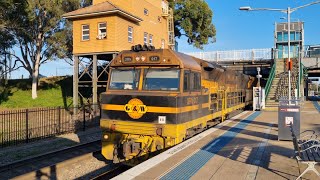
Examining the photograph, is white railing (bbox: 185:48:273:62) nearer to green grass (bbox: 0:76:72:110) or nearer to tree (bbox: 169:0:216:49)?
tree (bbox: 169:0:216:49)

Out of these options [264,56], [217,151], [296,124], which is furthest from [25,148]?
[264,56]

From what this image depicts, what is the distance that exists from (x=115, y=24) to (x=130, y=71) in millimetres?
18144

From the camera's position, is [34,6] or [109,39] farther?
[34,6]

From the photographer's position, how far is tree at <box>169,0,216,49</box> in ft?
164

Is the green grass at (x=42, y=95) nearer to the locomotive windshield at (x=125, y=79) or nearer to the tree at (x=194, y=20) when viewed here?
the tree at (x=194, y=20)

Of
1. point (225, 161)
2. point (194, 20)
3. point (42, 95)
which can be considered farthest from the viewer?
point (194, 20)

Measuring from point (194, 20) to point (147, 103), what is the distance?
43562 millimetres

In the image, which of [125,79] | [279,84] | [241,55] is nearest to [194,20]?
[241,55]

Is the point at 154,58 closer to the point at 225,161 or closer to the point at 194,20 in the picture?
the point at 225,161

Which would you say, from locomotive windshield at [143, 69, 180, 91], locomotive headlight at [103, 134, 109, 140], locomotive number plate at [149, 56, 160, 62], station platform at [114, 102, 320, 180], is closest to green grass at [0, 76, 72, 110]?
locomotive headlight at [103, 134, 109, 140]

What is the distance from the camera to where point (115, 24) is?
90.0ft

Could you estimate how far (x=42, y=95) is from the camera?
37125mm

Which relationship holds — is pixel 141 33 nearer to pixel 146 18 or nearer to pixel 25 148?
pixel 146 18

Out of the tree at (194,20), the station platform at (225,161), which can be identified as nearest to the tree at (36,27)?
the tree at (194,20)
